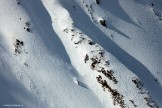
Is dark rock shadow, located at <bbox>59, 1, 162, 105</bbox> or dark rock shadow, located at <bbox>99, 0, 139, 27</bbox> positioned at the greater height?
dark rock shadow, located at <bbox>99, 0, 139, 27</bbox>

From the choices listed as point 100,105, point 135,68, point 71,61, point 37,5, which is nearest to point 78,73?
point 71,61

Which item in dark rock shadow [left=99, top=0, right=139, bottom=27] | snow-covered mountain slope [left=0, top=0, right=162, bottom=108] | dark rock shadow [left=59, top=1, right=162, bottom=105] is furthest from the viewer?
dark rock shadow [left=99, top=0, right=139, bottom=27]

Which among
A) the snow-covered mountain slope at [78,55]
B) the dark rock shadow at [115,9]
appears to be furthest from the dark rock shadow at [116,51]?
the dark rock shadow at [115,9]

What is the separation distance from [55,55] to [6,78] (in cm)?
401

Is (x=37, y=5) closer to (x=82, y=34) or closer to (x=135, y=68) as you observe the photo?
(x=82, y=34)

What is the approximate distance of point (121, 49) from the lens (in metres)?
23.5

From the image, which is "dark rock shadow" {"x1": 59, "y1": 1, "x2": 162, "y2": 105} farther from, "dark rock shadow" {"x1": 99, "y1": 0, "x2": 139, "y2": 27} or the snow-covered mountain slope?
"dark rock shadow" {"x1": 99, "y1": 0, "x2": 139, "y2": 27}

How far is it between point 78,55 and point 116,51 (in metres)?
2.90

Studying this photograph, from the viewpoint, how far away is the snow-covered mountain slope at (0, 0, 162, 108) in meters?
20.6

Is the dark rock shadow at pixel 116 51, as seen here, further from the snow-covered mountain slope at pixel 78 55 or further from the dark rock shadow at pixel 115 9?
Result: the dark rock shadow at pixel 115 9

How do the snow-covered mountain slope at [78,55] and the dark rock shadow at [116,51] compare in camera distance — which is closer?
the snow-covered mountain slope at [78,55]

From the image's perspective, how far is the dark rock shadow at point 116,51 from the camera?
22062mm

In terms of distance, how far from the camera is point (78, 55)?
74.8 ft

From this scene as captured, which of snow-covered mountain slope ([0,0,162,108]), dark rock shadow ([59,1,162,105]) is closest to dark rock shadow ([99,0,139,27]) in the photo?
snow-covered mountain slope ([0,0,162,108])
